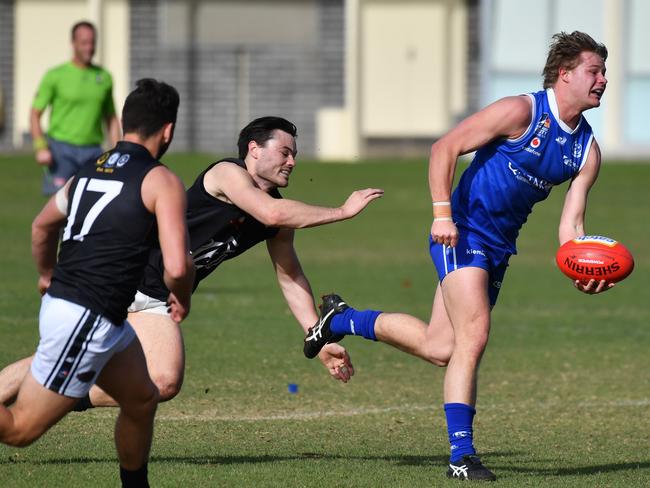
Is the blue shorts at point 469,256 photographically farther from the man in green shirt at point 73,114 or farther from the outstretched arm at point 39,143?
the man in green shirt at point 73,114

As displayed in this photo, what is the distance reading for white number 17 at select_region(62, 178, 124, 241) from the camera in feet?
18.5

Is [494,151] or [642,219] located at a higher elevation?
[494,151]

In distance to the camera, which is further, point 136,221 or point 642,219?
point 642,219

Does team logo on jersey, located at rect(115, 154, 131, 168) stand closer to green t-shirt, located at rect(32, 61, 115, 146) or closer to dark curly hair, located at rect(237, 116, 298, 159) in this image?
dark curly hair, located at rect(237, 116, 298, 159)

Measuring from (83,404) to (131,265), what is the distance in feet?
4.77

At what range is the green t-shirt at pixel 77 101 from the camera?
47.6 feet

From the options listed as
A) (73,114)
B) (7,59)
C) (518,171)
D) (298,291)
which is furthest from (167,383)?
(7,59)

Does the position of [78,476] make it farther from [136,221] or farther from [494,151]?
[494,151]

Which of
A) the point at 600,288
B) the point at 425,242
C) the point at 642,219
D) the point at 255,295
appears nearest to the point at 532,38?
the point at 642,219

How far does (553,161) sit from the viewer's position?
7238 mm

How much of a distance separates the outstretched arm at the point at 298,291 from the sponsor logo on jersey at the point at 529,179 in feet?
4.18

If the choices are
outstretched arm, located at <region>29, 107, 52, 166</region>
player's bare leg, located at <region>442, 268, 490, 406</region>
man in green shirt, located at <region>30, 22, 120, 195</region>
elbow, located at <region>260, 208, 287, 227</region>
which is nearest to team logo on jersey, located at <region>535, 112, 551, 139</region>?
player's bare leg, located at <region>442, 268, 490, 406</region>

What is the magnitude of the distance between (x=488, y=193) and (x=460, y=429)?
124 centimetres

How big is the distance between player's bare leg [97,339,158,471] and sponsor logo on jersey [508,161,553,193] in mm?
2344
